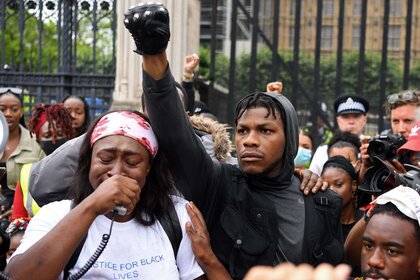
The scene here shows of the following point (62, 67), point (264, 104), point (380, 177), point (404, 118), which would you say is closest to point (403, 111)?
point (404, 118)

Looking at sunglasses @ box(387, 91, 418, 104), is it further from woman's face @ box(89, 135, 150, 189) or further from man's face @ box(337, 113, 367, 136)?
woman's face @ box(89, 135, 150, 189)

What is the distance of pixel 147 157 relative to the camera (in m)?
2.71

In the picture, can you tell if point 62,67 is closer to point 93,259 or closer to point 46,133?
point 46,133

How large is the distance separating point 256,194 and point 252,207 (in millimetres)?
62

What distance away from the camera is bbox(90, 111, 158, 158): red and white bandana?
2686 mm

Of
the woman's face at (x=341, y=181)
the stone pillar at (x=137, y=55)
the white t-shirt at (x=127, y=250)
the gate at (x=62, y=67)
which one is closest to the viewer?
the white t-shirt at (x=127, y=250)

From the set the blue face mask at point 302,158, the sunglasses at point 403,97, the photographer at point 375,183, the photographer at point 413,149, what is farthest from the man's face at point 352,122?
the photographer at point 375,183

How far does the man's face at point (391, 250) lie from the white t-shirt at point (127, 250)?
0.63 metres

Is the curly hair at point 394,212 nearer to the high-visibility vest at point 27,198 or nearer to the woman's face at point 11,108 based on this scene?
the high-visibility vest at point 27,198

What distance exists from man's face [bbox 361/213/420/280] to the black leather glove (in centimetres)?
104

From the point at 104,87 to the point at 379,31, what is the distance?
62.3 feet

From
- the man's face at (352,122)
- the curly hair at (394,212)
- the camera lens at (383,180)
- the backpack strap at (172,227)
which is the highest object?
the man's face at (352,122)

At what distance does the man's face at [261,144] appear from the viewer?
2.84 m

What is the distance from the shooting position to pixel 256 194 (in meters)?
2.88
